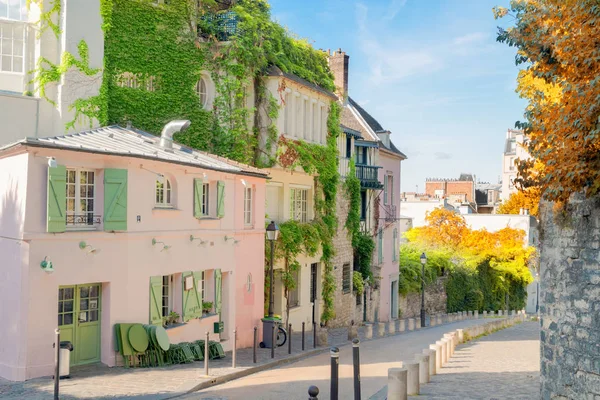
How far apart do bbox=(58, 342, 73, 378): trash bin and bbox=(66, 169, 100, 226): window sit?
253 centimetres

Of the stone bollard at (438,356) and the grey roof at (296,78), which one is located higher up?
the grey roof at (296,78)

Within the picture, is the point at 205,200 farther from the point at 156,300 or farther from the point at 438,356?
the point at 438,356

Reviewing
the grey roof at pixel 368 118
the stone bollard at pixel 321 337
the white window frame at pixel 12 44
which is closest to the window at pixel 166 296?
the stone bollard at pixel 321 337

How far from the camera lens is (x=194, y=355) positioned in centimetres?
1617

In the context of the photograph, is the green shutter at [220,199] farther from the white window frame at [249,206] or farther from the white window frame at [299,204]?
the white window frame at [299,204]

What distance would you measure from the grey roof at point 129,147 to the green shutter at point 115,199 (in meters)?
0.49

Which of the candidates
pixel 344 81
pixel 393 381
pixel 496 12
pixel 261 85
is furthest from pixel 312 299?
pixel 496 12

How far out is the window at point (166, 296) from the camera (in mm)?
16688

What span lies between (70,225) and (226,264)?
559 centimetres

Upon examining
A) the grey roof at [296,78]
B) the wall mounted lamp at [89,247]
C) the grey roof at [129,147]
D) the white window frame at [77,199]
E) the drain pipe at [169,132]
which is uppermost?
the grey roof at [296,78]

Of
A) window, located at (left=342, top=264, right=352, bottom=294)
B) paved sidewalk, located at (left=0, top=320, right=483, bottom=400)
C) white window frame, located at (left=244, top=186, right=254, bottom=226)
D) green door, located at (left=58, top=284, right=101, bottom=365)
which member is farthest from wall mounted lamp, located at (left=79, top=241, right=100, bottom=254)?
window, located at (left=342, top=264, right=352, bottom=294)

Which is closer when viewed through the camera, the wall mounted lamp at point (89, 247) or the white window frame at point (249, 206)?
the wall mounted lamp at point (89, 247)

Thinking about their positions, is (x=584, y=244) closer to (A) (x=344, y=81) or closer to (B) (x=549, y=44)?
(B) (x=549, y=44)

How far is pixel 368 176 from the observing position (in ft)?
109
